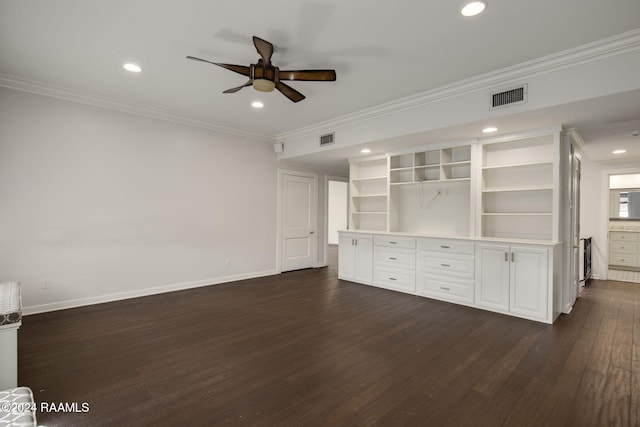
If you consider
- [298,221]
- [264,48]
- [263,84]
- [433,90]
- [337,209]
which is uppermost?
[433,90]

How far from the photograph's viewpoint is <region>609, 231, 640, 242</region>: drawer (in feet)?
23.0

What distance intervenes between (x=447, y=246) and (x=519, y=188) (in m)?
1.17

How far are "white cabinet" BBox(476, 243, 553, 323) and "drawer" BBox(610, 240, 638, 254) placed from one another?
560 centimetres

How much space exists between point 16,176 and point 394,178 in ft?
17.1

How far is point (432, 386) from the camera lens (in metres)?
2.28

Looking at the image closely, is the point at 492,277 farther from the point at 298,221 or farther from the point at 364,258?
the point at 298,221

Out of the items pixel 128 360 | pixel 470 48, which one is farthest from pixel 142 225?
pixel 470 48

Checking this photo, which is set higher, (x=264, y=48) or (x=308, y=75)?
(x=264, y=48)

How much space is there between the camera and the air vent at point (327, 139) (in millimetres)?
5164

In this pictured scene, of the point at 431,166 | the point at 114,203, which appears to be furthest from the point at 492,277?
the point at 114,203

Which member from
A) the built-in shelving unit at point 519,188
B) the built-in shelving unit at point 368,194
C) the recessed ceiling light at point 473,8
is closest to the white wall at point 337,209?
the built-in shelving unit at point 368,194

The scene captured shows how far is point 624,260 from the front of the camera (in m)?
7.11

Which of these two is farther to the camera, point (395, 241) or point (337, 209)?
point (337, 209)

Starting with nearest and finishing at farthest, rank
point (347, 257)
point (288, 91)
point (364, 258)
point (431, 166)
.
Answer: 1. point (288, 91)
2. point (431, 166)
3. point (364, 258)
4. point (347, 257)
